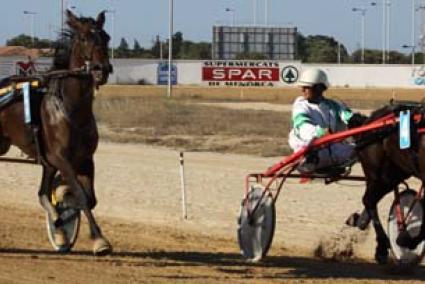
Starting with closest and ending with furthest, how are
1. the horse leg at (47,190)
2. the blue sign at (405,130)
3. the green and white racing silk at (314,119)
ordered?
the blue sign at (405,130) < the green and white racing silk at (314,119) < the horse leg at (47,190)

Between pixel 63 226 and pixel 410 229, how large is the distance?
375 centimetres

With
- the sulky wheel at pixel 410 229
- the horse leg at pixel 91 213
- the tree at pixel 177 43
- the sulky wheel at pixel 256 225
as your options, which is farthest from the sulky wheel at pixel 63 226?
the tree at pixel 177 43

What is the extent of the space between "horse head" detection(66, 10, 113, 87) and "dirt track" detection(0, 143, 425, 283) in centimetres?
193

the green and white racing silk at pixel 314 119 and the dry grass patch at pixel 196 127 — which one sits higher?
the green and white racing silk at pixel 314 119

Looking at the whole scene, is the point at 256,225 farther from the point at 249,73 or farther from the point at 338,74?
the point at 338,74

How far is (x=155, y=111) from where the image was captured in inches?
1764

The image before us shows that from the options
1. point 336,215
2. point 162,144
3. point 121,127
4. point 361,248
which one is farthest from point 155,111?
point 361,248

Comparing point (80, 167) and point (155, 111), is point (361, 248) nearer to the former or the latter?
point (80, 167)

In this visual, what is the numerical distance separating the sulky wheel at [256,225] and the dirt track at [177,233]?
19 cm

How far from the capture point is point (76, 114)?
10.3 metres

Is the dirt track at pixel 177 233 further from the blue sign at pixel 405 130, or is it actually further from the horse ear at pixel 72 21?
the horse ear at pixel 72 21

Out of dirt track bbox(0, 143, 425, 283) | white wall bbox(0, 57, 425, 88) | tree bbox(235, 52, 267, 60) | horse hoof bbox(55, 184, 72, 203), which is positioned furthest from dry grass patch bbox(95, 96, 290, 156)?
tree bbox(235, 52, 267, 60)

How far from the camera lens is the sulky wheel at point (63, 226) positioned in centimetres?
1115

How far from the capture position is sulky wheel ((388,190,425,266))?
32.8 feet
